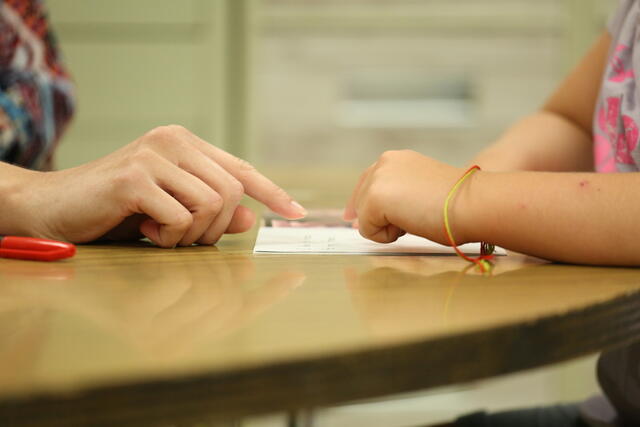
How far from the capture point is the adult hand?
553 millimetres

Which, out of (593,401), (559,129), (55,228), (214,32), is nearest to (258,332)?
(55,228)

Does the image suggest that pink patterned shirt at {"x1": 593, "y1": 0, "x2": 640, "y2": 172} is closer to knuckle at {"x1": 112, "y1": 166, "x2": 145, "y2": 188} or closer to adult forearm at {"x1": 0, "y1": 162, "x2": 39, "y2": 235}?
knuckle at {"x1": 112, "y1": 166, "x2": 145, "y2": 188}

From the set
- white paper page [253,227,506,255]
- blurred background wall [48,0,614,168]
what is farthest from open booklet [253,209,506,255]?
blurred background wall [48,0,614,168]

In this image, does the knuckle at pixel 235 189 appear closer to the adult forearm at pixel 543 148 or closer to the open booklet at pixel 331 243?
the open booklet at pixel 331 243

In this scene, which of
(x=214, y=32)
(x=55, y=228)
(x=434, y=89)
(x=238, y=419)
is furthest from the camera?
(x=434, y=89)

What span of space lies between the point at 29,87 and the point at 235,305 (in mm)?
1044

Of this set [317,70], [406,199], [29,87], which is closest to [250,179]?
[406,199]

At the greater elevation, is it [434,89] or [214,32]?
[214,32]

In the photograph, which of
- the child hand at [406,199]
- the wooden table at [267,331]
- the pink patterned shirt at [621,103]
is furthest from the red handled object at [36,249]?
the pink patterned shirt at [621,103]

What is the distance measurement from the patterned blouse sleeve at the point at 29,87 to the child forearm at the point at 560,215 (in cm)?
91

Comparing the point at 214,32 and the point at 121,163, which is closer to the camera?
the point at 121,163

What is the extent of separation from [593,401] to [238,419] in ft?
2.07

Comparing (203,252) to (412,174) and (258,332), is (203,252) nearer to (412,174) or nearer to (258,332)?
(412,174)

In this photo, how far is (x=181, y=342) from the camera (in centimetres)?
28
